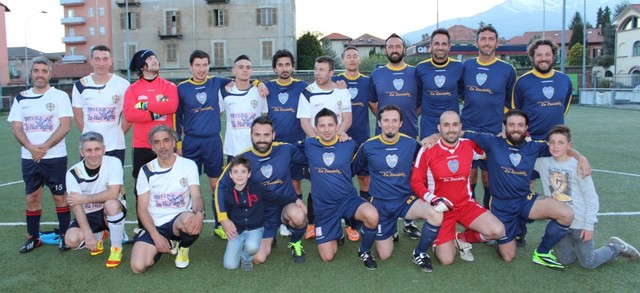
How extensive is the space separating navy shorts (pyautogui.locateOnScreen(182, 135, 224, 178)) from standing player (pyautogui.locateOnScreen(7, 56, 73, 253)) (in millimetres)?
1193

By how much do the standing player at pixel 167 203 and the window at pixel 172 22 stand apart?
42392mm

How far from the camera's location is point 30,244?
482 centimetres

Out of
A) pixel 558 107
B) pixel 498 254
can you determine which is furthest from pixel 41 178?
pixel 558 107

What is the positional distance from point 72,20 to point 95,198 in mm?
64465

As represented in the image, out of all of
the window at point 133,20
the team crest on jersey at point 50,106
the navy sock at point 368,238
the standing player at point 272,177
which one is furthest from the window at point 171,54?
the navy sock at point 368,238

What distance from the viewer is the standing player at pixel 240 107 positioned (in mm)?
5316

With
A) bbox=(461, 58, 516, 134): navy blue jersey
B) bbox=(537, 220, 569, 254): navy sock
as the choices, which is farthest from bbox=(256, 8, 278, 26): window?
bbox=(537, 220, 569, 254): navy sock

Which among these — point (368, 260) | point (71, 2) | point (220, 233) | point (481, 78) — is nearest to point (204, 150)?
point (220, 233)

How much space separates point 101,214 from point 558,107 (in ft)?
15.1

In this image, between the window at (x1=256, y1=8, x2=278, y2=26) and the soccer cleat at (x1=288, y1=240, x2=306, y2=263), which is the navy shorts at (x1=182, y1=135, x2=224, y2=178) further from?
the window at (x1=256, y1=8, x2=278, y2=26)

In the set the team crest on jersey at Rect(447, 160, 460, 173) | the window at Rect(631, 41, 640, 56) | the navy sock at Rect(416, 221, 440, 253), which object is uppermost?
the window at Rect(631, 41, 640, 56)

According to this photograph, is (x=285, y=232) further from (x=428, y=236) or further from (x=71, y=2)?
(x=71, y=2)

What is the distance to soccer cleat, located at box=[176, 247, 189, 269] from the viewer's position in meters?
4.33

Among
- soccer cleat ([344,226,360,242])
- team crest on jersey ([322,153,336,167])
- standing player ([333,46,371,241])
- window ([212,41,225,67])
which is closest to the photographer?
team crest on jersey ([322,153,336,167])
